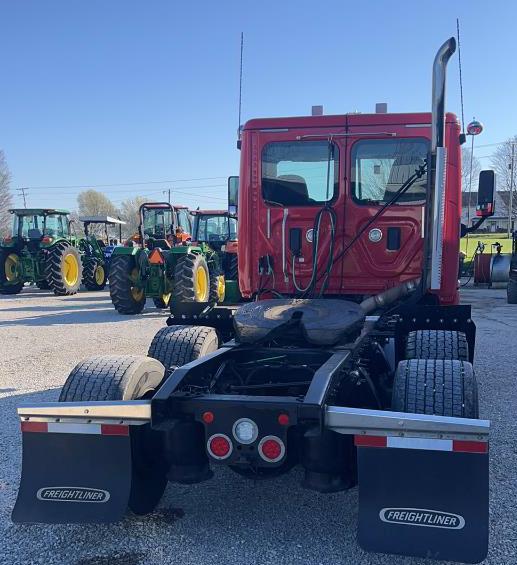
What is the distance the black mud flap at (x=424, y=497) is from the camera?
2.33 metres

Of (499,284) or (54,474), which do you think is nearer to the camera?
(54,474)

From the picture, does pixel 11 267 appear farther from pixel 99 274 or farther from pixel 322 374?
pixel 322 374

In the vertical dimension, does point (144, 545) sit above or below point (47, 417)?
below

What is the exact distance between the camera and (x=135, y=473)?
285 cm

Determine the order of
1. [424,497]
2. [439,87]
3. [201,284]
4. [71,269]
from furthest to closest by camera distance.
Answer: [71,269] → [201,284] → [439,87] → [424,497]

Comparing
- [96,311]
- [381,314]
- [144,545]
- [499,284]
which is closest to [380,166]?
[381,314]

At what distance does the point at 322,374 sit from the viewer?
2742mm

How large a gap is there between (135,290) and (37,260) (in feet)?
22.7

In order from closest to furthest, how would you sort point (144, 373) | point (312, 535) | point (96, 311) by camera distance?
point (312, 535) < point (144, 373) < point (96, 311)

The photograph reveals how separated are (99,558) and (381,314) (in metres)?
2.87

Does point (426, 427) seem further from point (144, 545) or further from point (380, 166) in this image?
point (380, 166)

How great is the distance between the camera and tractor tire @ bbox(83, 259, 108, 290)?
18859 mm

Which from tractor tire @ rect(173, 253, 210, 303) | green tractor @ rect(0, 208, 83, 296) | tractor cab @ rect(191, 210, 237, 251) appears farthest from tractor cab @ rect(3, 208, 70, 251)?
tractor tire @ rect(173, 253, 210, 303)

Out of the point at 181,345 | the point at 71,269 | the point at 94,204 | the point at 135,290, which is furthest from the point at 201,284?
the point at 94,204
